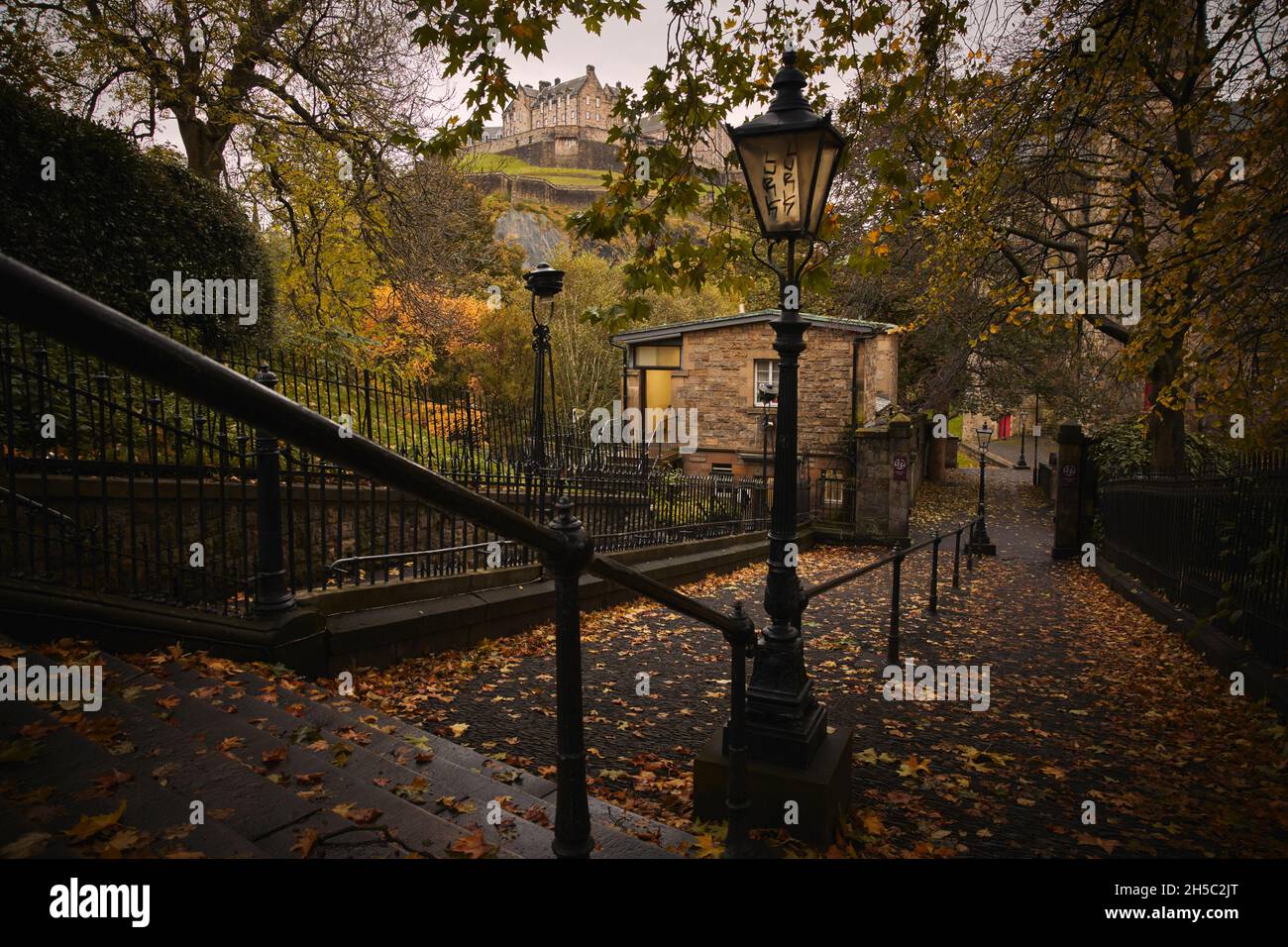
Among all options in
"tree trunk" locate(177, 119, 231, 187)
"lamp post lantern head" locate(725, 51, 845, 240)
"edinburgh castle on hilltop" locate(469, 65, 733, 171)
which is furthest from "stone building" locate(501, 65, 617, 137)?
"lamp post lantern head" locate(725, 51, 845, 240)

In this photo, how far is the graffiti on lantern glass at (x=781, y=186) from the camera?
3.76m

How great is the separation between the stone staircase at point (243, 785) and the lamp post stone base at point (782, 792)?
0.30 metres

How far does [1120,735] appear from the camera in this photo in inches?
205

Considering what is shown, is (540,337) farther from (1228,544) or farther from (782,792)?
(1228,544)

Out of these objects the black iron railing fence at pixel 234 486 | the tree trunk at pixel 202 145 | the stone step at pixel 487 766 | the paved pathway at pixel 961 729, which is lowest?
the paved pathway at pixel 961 729

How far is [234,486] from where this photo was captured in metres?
5.92

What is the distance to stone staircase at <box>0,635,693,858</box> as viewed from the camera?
1.98 meters

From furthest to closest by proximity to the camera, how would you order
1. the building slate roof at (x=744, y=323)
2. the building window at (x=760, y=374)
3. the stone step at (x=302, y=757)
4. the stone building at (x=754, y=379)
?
the building window at (x=760, y=374) → the stone building at (x=754, y=379) → the building slate roof at (x=744, y=323) → the stone step at (x=302, y=757)

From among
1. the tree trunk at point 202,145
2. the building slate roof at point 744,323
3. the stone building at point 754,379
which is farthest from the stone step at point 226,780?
the stone building at point 754,379

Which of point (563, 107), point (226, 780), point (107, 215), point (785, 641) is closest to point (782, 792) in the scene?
point (785, 641)

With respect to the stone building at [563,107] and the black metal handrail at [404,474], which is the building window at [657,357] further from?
the stone building at [563,107]

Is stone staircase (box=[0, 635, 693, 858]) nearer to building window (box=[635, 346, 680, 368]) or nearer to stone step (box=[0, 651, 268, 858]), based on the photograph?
stone step (box=[0, 651, 268, 858])

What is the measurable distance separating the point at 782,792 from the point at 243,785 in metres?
2.33
